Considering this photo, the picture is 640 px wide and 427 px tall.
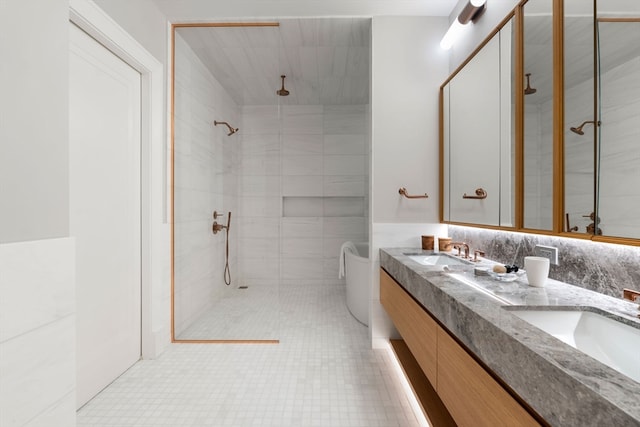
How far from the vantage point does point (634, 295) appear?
94cm

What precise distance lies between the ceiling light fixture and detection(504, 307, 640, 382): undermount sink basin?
1.73m

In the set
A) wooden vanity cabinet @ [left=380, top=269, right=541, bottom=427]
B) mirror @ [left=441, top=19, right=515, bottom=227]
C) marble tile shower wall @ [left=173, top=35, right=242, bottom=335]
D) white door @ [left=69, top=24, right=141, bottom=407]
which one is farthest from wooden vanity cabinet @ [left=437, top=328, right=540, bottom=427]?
marble tile shower wall @ [left=173, top=35, right=242, bottom=335]

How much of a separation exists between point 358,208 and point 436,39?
206 cm

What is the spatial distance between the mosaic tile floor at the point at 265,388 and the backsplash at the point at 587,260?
989 mm

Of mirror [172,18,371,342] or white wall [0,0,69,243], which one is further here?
mirror [172,18,371,342]

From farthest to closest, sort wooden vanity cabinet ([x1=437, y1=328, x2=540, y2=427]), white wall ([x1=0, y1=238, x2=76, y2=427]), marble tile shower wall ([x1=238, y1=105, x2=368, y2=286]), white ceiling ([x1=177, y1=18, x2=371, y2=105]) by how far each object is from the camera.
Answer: marble tile shower wall ([x1=238, y1=105, x2=368, y2=286]) → white ceiling ([x1=177, y1=18, x2=371, y2=105]) → white wall ([x1=0, y1=238, x2=76, y2=427]) → wooden vanity cabinet ([x1=437, y1=328, x2=540, y2=427])

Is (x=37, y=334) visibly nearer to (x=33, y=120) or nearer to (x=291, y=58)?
(x=33, y=120)

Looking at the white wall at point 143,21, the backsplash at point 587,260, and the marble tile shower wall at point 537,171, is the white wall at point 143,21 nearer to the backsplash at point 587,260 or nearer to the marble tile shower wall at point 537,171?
the marble tile shower wall at point 537,171

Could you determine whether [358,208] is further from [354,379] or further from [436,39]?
[354,379]

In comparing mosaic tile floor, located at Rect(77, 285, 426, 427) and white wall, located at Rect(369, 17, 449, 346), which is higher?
white wall, located at Rect(369, 17, 449, 346)

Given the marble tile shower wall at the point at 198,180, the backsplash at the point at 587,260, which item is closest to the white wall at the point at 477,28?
the backsplash at the point at 587,260

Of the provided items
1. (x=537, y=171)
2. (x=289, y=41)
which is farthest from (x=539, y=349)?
(x=289, y=41)

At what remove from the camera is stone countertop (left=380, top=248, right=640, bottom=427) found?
1.59ft

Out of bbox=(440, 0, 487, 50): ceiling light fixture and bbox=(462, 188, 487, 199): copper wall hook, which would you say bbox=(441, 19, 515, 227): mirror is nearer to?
bbox=(462, 188, 487, 199): copper wall hook
